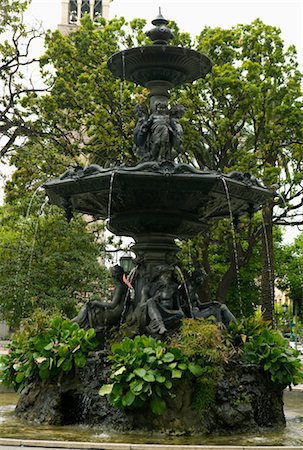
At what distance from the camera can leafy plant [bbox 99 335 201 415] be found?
27.7ft

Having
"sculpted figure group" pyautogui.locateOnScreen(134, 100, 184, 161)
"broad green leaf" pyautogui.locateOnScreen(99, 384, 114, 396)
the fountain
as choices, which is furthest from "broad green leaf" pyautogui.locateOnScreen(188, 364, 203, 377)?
"sculpted figure group" pyautogui.locateOnScreen(134, 100, 184, 161)

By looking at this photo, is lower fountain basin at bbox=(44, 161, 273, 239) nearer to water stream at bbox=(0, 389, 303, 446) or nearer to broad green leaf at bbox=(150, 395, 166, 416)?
broad green leaf at bbox=(150, 395, 166, 416)

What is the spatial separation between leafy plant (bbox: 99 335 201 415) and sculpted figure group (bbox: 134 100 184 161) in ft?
12.9

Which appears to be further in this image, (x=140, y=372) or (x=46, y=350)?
(x=46, y=350)

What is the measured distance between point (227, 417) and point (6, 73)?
18972 mm

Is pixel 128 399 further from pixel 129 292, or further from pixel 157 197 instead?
pixel 157 197

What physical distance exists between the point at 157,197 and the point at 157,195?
0.08 meters

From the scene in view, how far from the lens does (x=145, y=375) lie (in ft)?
27.7

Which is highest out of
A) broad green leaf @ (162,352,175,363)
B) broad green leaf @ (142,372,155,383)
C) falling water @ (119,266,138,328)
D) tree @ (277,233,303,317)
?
tree @ (277,233,303,317)

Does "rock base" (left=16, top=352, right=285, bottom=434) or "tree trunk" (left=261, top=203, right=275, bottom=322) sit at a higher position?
"tree trunk" (left=261, top=203, right=275, bottom=322)

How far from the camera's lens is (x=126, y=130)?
23.5 meters

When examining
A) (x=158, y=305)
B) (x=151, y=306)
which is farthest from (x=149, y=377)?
(x=158, y=305)

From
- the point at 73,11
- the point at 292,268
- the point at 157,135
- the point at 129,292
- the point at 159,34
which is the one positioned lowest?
the point at 129,292

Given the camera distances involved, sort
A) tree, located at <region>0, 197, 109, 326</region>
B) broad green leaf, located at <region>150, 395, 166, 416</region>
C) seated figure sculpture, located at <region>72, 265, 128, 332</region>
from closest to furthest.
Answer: broad green leaf, located at <region>150, 395, 166, 416</region> < seated figure sculpture, located at <region>72, 265, 128, 332</region> < tree, located at <region>0, 197, 109, 326</region>
